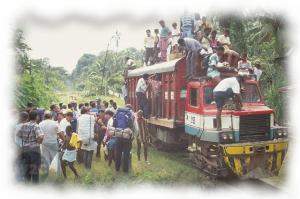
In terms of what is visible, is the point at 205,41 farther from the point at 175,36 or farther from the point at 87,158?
the point at 87,158

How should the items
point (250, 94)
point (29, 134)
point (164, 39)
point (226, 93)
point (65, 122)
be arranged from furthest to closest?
point (250, 94) → point (164, 39) → point (226, 93) → point (65, 122) → point (29, 134)

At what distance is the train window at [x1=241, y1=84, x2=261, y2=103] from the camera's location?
320 inches

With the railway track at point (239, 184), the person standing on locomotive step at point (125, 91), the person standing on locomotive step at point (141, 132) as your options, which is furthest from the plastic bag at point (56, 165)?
the railway track at point (239, 184)

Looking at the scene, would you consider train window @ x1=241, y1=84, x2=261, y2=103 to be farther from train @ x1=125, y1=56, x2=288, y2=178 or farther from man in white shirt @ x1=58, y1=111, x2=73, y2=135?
man in white shirt @ x1=58, y1=111, x2=73, y2=135

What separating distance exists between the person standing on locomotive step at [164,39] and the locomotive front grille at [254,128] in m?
1.47

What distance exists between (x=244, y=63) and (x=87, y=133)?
8.01ft

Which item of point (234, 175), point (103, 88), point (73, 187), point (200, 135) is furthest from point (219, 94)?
point (73, 187)

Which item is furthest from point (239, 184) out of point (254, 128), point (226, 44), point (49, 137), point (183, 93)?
point (49, 137)

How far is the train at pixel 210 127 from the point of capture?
7781 mm

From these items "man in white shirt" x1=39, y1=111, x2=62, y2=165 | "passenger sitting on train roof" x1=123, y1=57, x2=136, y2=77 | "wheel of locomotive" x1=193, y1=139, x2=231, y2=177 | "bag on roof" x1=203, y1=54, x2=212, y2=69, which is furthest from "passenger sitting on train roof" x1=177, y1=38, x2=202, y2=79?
"man in white shirt" x1=39, y1=111, x2=62, y2=165

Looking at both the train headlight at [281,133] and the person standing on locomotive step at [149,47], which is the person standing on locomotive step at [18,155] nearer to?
the person standing on locomotive step at [149,47]

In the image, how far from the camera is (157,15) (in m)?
7.84

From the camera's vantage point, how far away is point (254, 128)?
7957mm

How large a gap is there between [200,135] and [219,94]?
0.63 meters
